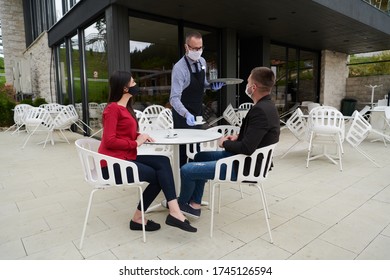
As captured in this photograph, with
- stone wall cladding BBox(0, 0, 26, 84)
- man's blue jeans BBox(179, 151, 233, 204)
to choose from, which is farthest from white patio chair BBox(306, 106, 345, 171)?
stone wall cladding BBox(0, 0, 26, 84)

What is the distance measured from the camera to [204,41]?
7.22 meters

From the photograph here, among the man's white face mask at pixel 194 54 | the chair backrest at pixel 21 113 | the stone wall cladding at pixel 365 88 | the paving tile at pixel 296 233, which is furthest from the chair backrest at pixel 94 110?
the stone wall cladding at pixel 365 88

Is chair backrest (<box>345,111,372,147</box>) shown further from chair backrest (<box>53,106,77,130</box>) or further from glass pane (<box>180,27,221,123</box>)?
chair backrest (<box>53,106,77,130</box>)

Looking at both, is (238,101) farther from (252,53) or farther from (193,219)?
(193,219)

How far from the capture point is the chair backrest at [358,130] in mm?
4148

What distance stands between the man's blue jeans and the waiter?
1.18 feet

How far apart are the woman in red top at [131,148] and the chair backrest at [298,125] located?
3.02m

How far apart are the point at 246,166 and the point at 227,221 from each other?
640mm

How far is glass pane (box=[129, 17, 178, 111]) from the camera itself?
5.97m

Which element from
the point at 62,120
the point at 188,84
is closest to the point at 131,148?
the point at 188,84

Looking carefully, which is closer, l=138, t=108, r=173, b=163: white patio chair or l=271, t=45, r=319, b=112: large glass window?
l=138, t=108, r=173, b=163: white patio chair

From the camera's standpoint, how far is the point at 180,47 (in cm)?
652

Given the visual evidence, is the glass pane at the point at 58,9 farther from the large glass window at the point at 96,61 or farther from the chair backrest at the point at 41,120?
the chair backrest at the point at 41,120

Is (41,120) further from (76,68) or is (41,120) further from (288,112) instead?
(288,112)
